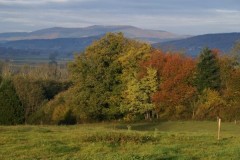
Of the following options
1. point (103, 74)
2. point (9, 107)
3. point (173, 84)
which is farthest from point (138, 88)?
point (9, 107)

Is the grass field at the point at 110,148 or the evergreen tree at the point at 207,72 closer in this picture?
the grass field at the point at 110,148

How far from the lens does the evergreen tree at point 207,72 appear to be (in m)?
71.2

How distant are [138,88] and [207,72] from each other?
1135cm

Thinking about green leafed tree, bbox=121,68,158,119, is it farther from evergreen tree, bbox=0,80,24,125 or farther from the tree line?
evergreen tree, bbox=0,80,24,125

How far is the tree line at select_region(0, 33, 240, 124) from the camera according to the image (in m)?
70.2

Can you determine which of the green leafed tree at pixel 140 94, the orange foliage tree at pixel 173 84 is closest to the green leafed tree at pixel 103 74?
the green leafed tree at pixel 140 94

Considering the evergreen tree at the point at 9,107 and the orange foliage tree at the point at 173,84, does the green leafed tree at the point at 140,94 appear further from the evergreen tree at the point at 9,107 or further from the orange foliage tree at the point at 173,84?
the evergreen tree at the point at 9,107

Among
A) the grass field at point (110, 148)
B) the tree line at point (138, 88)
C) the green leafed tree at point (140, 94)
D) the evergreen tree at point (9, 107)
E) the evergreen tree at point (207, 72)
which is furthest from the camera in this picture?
the evergreen tree at point (9, 107)

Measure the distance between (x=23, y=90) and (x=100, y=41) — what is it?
17999 millimetres

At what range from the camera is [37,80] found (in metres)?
85.3

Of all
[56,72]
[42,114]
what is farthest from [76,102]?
[56,72]

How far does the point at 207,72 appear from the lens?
71312mm

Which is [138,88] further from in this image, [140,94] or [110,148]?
[110,148]

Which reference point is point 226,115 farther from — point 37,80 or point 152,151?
point 152,151
